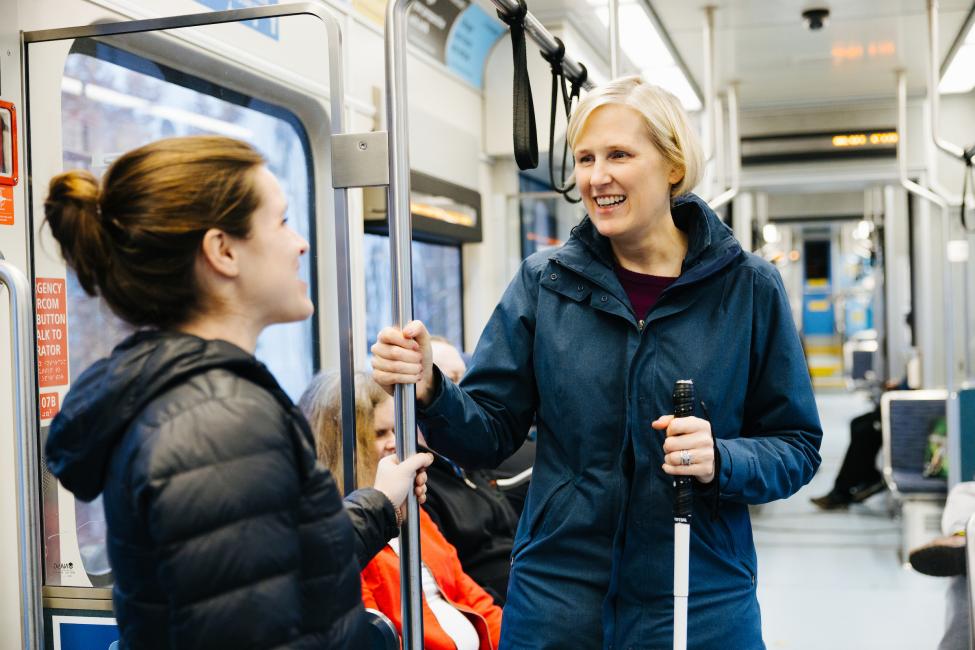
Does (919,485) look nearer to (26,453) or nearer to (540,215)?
(540,215)

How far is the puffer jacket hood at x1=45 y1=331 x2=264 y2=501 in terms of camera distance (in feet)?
3.77

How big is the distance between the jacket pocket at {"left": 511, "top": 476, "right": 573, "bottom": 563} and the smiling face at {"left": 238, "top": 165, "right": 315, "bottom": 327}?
61cm

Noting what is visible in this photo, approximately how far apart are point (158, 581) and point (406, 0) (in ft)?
3.39

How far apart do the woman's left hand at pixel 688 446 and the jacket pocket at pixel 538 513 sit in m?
0.22

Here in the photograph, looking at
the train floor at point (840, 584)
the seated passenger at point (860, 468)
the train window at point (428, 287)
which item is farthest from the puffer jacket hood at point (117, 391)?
the seated passenger at point (860, 468)

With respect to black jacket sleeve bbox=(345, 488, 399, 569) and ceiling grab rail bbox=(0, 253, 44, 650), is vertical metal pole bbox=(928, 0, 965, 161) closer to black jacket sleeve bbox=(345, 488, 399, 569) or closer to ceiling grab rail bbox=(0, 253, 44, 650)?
black jacket sleeve bbox=(345, 488, 399, 569)

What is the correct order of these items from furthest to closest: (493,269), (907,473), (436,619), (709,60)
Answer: (493,269), (907,473), (709,60), (436,619)

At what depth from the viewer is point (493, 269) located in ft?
21.6

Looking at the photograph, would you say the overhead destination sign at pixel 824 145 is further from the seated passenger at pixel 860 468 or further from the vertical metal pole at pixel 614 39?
the vertical metal pole at pixel 614 39

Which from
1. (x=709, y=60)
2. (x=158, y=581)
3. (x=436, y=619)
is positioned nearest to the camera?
(x=158, y=581)

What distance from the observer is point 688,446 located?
1.54 m

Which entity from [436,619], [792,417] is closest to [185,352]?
[792,417]

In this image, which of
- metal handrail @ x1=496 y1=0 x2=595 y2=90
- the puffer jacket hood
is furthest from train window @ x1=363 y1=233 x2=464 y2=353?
the puffer jacket hood

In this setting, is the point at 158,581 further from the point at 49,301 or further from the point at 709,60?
the point at 709,60
